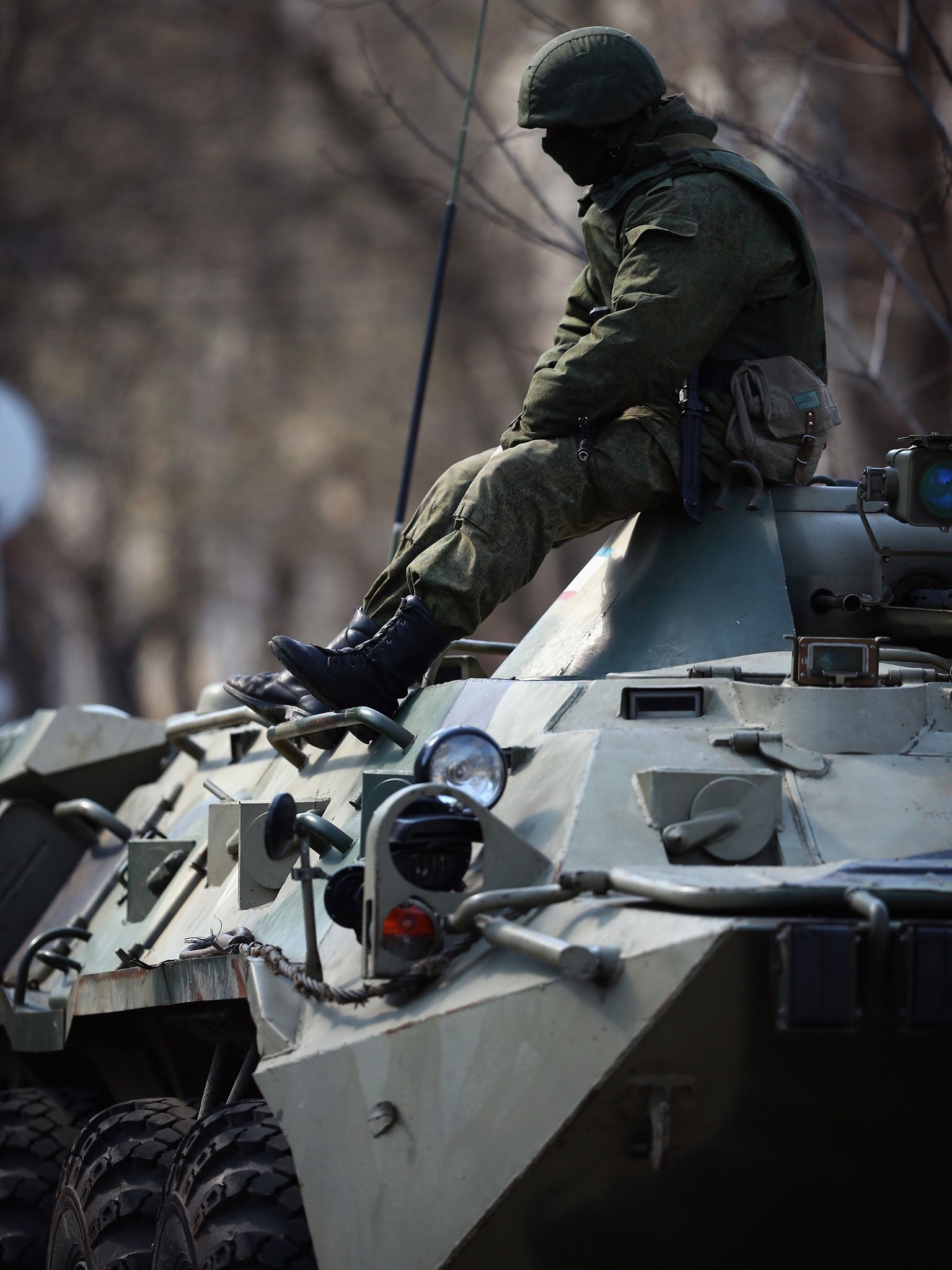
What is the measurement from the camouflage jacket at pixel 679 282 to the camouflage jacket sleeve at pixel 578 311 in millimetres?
387

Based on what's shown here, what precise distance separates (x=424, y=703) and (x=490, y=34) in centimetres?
1315

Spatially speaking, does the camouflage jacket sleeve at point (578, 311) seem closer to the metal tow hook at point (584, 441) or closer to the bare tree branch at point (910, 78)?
the metal tow hook at point (584, 441)

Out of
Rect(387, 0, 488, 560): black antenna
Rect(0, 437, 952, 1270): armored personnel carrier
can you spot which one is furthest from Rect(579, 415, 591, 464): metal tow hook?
Rect(387, 0, 488, 560): black antenna

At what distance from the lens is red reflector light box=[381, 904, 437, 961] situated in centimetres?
403

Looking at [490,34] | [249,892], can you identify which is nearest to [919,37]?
[490,34]

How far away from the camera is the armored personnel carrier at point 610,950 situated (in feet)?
11.9

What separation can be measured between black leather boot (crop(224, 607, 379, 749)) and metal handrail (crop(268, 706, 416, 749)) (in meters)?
0.31

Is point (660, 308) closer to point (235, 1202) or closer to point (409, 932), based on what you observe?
point (409, 932)

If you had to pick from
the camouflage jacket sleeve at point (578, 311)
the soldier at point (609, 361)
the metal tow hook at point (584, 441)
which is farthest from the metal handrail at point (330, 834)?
the camouflage jacket sleeve at point (578, 311)

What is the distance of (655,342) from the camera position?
558 cm

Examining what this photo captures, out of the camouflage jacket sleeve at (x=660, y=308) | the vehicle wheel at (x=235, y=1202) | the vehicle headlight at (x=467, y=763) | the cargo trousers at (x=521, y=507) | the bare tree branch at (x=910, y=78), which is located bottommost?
the vehicle wheel at (x=235, y=1202)

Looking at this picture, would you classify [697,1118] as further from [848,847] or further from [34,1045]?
[34,1045]

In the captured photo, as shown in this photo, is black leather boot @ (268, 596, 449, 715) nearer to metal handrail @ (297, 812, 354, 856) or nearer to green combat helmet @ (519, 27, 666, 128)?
metal handrail @ (297, 812, 354, 856)

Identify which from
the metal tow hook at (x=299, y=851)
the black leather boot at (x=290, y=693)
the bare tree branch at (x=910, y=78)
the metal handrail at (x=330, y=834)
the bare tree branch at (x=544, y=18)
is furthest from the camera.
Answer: the bare tree branch at (x=544, y=18)
